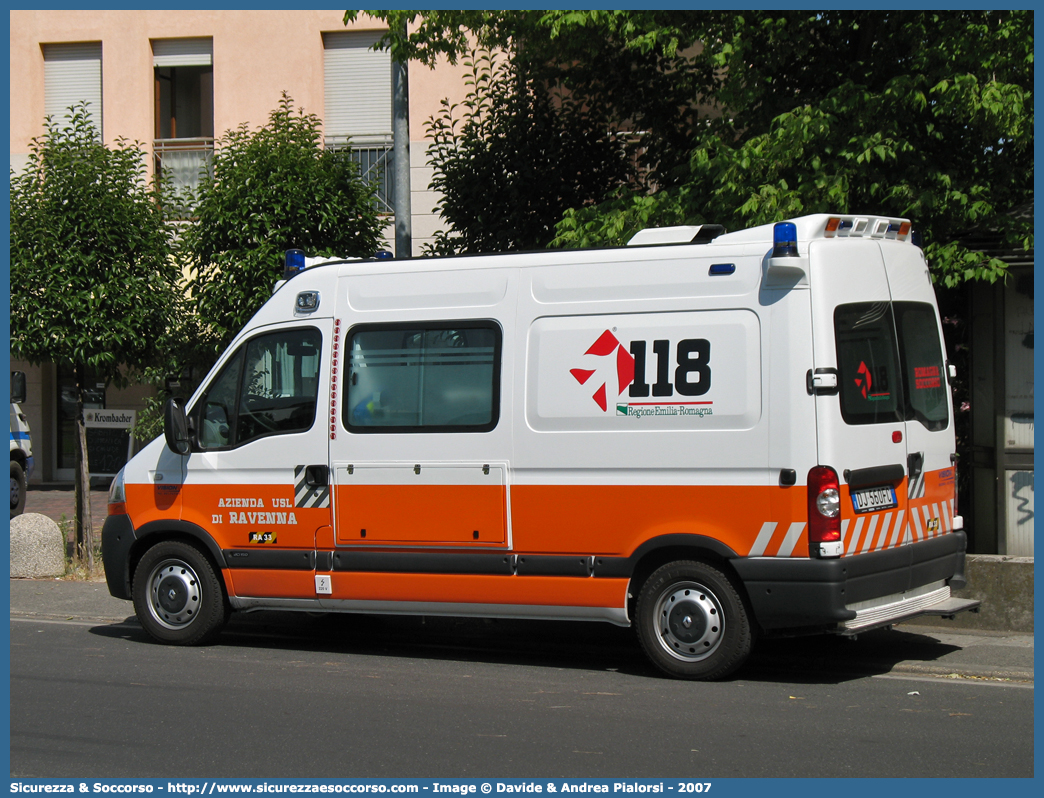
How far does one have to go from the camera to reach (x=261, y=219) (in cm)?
1144

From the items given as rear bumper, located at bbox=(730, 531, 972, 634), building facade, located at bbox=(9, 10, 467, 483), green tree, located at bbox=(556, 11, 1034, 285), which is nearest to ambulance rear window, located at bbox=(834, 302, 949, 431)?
rear bumper, located at bbox=(730, 531, 972, 634)

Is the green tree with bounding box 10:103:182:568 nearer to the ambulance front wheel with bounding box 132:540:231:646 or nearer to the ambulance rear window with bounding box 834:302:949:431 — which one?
Answer: the ambulance front wheel with bounding box 132:540:231:646

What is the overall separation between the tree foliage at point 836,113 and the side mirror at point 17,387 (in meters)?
7.08

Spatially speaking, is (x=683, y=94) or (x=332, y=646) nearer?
(x=332, y=646)

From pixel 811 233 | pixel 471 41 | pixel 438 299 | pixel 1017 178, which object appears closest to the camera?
pixel 811 233

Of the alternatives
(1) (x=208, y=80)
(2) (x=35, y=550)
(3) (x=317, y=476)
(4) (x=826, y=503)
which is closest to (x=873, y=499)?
(4) (x=826, y=503)

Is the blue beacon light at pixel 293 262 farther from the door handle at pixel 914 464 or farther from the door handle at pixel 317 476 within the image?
the door handle at pixel 914 464

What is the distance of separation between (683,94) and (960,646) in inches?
234

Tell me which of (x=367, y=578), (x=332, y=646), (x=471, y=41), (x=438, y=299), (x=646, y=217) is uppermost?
(x=471, y=41)

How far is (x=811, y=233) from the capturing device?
21.8 ft

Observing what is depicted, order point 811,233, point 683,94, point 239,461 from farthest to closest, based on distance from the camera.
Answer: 1. point 683,94
2. point 239,461
3. point 811,233

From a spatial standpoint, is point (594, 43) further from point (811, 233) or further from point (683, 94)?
point (811, 233)

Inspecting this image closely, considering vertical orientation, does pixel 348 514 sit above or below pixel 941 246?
below

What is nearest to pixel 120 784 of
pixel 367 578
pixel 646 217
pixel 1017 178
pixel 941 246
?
pixel 367 578
